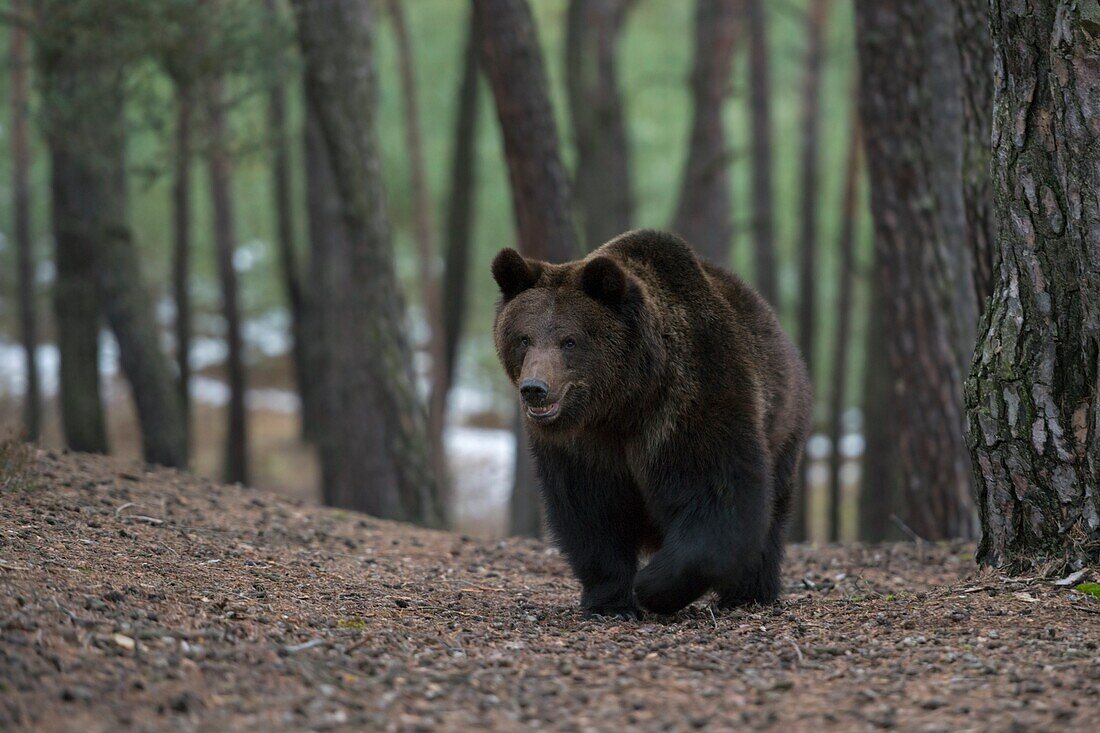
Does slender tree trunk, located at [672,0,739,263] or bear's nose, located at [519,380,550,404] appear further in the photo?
slender tree trunk, located at [672,0,739,263]

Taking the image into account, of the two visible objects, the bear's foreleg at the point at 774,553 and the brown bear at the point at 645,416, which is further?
the bear's foreleg at the point at 774,553

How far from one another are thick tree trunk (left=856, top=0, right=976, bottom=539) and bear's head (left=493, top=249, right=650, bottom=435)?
4.61 m

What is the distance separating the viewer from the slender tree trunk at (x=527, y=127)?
10328 mm

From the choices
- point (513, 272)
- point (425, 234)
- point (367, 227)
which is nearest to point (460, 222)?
point (425, 234)

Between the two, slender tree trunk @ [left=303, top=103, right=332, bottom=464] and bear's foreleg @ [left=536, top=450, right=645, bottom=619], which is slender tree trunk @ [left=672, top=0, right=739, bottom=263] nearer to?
slender tree trunk @ [left=303, top=103, right=332, bottom=464]

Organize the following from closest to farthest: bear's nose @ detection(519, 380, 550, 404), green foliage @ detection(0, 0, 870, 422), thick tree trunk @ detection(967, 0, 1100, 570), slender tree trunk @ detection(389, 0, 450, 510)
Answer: thick tree trunk @ detection(967, 0, 1100, 570)
bear's nose @ detection(519, 380, 550, 404)
green foliage @ detection(0, 0, 870, 422)
slender tree trunk @ detection(389, 0, 450, 510)

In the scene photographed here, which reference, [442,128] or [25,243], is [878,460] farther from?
[442,128]

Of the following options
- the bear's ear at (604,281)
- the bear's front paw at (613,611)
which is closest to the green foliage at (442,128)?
the bear's ear at (604,281)

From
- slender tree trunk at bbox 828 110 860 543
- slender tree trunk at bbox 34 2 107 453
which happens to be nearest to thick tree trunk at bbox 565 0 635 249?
slender tree trunk at bbox 828 110 860 543

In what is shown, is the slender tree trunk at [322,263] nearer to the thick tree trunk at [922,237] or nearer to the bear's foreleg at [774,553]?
the thick tree trunk at [922,237]

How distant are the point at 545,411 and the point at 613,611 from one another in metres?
1.16

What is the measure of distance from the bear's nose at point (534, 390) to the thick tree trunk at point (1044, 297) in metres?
2.19

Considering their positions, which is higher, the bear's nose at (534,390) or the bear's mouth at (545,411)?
the bear's nose at (534,390)

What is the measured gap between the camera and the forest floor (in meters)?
3.99
